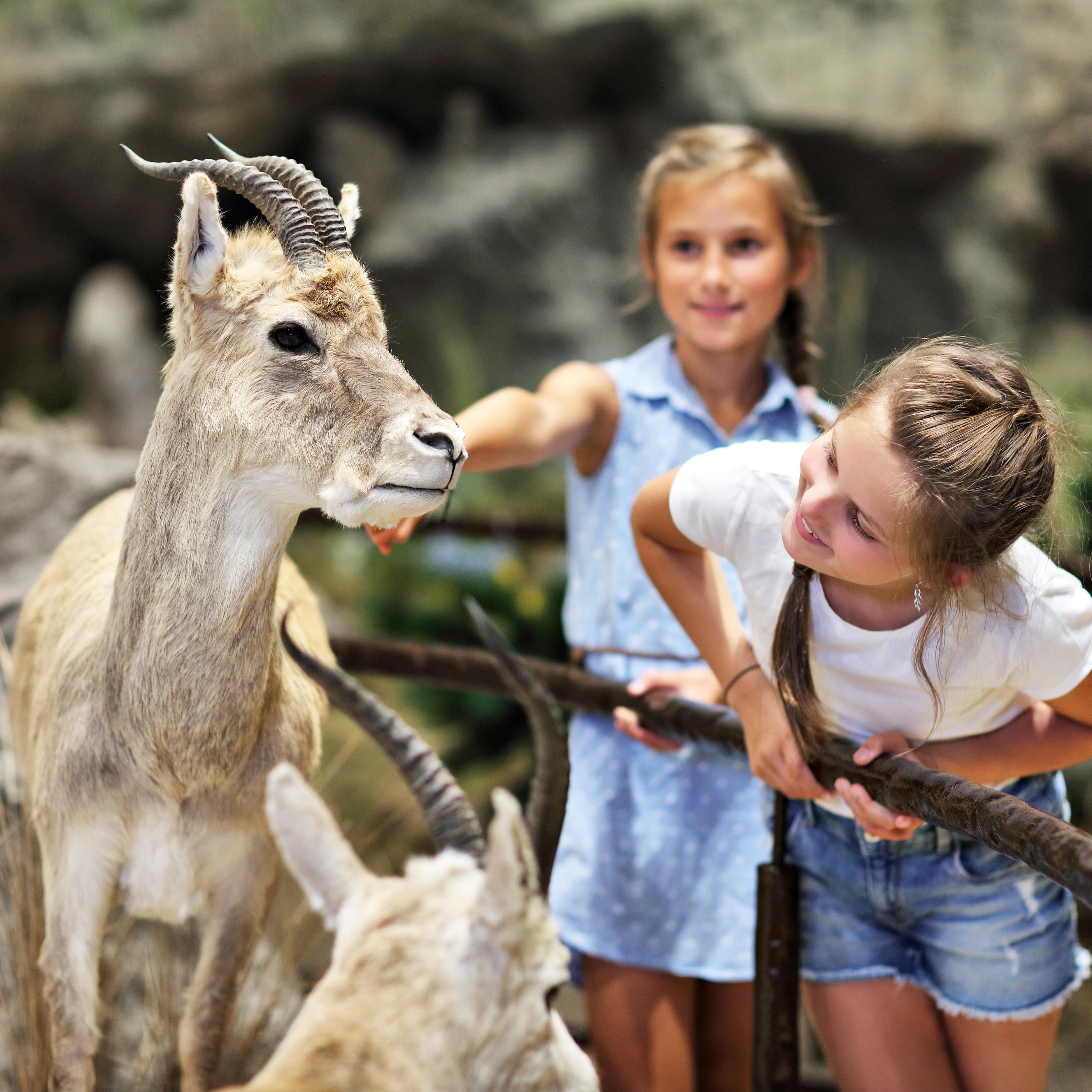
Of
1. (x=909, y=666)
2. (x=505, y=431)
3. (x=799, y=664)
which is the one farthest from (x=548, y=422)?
(x=909, y=666)

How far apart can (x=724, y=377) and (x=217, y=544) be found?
141cm

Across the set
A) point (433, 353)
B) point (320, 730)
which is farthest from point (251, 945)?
point (433, 353)

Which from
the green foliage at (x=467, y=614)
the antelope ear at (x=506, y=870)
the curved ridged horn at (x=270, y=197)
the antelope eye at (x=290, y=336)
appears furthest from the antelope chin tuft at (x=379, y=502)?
the green foliage at (x=467, y=614)

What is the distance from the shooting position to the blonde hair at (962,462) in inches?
60.2

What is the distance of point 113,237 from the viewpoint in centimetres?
809

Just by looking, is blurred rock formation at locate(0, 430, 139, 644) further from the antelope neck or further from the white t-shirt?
the white t-shirt

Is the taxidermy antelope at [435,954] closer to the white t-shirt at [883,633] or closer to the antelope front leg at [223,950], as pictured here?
the antelope front leg at [223,950]

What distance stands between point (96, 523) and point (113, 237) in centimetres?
663

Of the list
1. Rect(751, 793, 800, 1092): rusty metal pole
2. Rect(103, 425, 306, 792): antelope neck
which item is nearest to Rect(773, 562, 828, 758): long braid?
Rect(751, 793, 800, 1092): rusty metal pole

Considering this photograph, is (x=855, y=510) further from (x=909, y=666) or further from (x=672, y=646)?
(x=672, y=646)

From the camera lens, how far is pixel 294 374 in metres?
1.55

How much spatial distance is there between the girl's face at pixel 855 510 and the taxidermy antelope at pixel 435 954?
50 cm

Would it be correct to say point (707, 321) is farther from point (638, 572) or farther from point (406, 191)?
point (406, 191)

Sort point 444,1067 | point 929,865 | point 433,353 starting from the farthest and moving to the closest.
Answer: point 433,353 < point 929,865 < point 444,1067
